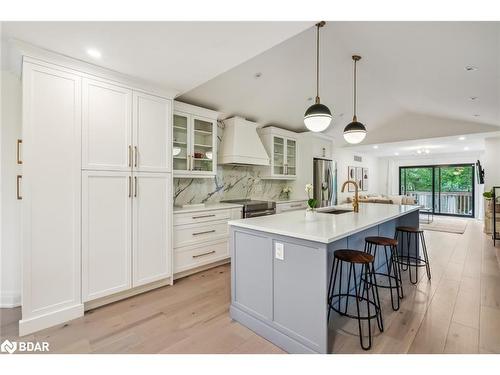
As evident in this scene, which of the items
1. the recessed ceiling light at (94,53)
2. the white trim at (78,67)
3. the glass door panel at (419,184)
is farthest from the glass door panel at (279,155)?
the glass door panel at (419,184)

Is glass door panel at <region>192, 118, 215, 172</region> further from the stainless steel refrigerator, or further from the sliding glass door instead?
the sliding glass door

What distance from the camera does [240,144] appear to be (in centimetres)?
413

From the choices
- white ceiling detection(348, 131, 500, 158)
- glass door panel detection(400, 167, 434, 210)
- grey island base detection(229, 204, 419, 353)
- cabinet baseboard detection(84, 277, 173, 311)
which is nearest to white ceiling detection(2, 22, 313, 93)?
grey island base detection(229, 204, 419, 353)

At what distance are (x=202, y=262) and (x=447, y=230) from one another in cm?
631

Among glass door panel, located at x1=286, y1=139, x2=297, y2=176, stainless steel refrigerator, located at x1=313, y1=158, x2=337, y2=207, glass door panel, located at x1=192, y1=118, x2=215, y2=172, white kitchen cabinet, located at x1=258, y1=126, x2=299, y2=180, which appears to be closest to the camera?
glass door panel, located at x1=192, y1=118, x2=215, y2=172

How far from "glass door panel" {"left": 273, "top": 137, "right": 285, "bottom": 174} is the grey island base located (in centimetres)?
290

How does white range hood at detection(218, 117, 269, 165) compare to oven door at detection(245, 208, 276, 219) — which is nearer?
oven door at detection(245, 208, 276, 219)

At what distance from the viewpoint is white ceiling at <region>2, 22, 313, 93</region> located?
5.86ft

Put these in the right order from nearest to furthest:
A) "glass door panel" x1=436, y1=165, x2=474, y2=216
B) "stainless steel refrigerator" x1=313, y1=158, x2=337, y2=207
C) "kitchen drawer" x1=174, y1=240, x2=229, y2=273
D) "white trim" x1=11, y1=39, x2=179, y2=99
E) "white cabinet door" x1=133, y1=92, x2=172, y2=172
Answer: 1. "white trim" x1=11, y1=39, x2=179, y2=99
2. "white cabinet door" x1=133, y1=92, x2=172, y2=172
3. "kitchen drawer" x1=174, y1=240, x2=229, y2=273
4. "stainless steel refrigerator" x1=313, y1=158, x2=337, y2=207
5. "glass door panel" x1=436, y1=165, x2=474, y2=216

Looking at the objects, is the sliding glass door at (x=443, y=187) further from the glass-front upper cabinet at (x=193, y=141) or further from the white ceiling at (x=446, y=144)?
the glass-front upper cabinet at (x=193, y=141)

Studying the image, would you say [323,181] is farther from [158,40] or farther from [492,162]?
[158,40]

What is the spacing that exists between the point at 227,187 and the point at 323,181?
2.36 m

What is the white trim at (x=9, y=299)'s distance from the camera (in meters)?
2.44

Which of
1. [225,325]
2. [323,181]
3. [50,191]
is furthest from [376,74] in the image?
[50,191]
